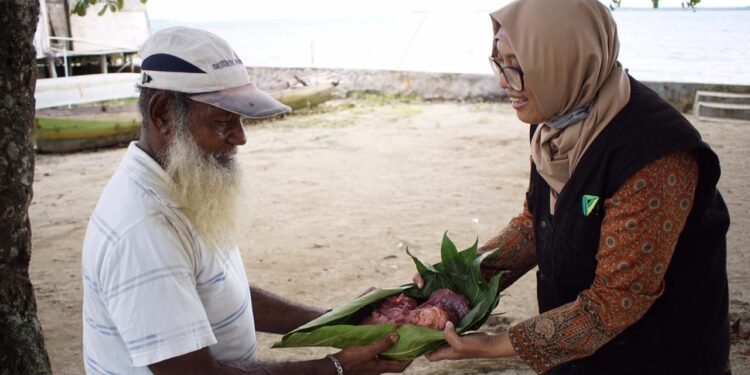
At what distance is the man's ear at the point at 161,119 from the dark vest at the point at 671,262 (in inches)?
43.8

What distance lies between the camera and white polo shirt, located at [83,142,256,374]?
1681mm

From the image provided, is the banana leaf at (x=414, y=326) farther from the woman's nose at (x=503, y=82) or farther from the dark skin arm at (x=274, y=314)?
the woman's nose at (x=503, y=82)

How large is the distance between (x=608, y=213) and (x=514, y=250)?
0.69 metres

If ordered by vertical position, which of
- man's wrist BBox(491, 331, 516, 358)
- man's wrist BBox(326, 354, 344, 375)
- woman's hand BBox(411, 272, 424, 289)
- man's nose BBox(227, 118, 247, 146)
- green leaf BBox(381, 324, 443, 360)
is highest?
man's nose BBox(227, 118, 247, 146)

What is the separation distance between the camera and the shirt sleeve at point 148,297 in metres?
1.68

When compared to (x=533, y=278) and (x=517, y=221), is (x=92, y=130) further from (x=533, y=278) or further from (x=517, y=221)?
(x=517, y=221)

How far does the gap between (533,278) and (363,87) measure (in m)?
10.7

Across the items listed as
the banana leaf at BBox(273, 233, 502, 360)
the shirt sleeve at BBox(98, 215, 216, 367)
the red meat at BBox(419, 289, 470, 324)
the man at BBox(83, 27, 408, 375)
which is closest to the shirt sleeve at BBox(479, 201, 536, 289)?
the banana leaf at BBox(273, 233, 502, 360)

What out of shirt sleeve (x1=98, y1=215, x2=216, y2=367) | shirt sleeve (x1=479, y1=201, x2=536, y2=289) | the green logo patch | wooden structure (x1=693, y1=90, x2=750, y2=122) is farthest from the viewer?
wooden structure (x1=693, y1=90, x2=750, y2=122)

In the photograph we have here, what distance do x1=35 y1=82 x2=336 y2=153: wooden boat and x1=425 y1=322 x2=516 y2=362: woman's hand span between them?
28.9 feet

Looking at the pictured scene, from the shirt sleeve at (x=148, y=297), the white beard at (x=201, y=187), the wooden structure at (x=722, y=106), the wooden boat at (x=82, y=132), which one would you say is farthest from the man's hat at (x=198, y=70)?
the wooden structure at (x=722, y=106)

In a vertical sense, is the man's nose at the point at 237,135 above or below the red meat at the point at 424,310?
above

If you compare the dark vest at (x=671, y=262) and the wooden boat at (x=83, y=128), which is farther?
the wooden boat at (x=83, y=128)

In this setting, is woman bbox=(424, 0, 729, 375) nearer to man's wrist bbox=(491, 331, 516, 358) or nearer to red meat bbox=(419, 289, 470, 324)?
man's wrist bbox=(491, 331, 516, 358)
